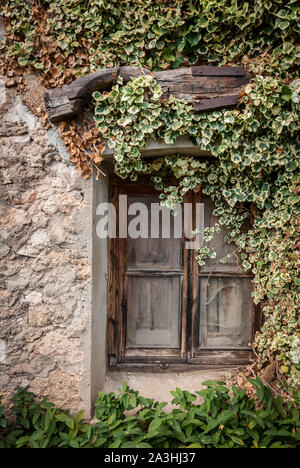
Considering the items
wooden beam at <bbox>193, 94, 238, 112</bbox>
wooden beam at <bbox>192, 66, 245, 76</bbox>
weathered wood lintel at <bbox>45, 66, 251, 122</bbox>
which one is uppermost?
wooden beam at <bbox>192, 66, 245, 76</bbox>

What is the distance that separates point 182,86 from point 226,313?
1.60 meters

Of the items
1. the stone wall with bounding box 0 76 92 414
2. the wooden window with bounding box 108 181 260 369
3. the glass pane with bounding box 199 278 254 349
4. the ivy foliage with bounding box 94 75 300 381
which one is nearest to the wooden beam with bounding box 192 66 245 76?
the ivy foliage with bounding box 94 75 300 381

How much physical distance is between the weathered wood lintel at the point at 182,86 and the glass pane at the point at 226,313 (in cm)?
123

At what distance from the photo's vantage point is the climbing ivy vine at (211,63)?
152cm

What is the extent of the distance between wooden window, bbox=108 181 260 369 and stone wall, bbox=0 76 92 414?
1.08 ft

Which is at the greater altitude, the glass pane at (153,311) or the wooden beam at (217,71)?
the wooden beam at (217,71)

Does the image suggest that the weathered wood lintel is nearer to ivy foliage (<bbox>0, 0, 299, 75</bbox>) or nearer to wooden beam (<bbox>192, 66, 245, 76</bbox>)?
wooden beam (<bbox>192, 66, 245, 76</bbox>)

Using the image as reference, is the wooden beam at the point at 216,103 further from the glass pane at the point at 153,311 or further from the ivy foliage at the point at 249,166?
the glass pane at the point at 153,311

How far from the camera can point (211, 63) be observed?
5.33ft

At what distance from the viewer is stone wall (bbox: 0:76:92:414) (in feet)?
Answer: 5.49

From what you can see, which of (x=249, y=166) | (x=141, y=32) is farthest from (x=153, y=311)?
(x=141, y=32)

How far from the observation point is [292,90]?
1.50 meters

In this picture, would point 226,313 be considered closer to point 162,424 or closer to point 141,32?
point 162,424

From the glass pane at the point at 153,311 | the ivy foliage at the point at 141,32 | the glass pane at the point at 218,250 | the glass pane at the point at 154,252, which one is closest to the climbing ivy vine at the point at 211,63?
the ivy foliage at the point at 141,32
